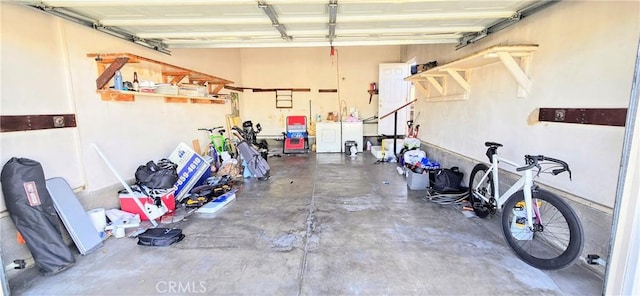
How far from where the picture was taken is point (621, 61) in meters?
1.79

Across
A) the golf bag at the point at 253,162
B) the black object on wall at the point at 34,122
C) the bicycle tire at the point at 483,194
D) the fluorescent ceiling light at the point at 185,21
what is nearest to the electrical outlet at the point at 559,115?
the bicycle tire at the point at 483,194

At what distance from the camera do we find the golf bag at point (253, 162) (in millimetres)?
4625

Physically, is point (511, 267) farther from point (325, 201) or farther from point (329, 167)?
point (329, 167)

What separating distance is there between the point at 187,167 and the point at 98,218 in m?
1.25

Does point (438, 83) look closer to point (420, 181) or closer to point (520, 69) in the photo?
point (420, 181)

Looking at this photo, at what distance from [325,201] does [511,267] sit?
2.02 meters

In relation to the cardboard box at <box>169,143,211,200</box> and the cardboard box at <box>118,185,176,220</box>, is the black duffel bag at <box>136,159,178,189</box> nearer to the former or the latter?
the cardboard box at <box>118,185,176,220</box>

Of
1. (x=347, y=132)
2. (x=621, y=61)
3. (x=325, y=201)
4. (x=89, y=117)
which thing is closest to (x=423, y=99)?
(x=347, y=132)

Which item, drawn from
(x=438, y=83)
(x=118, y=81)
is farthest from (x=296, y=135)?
(x=118, y=81)

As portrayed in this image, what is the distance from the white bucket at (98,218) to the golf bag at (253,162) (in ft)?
7.11

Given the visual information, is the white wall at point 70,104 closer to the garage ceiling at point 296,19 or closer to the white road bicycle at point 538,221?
the garage ceiling at point 296,19

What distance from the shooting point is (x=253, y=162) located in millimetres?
4625

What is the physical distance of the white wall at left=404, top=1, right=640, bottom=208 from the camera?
1.82 metres

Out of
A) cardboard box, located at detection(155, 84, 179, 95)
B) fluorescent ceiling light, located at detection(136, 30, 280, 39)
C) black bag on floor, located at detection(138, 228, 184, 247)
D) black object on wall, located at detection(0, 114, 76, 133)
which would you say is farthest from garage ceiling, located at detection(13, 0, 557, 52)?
black bag on floor, located at detection(138, 228, 184, 247)
